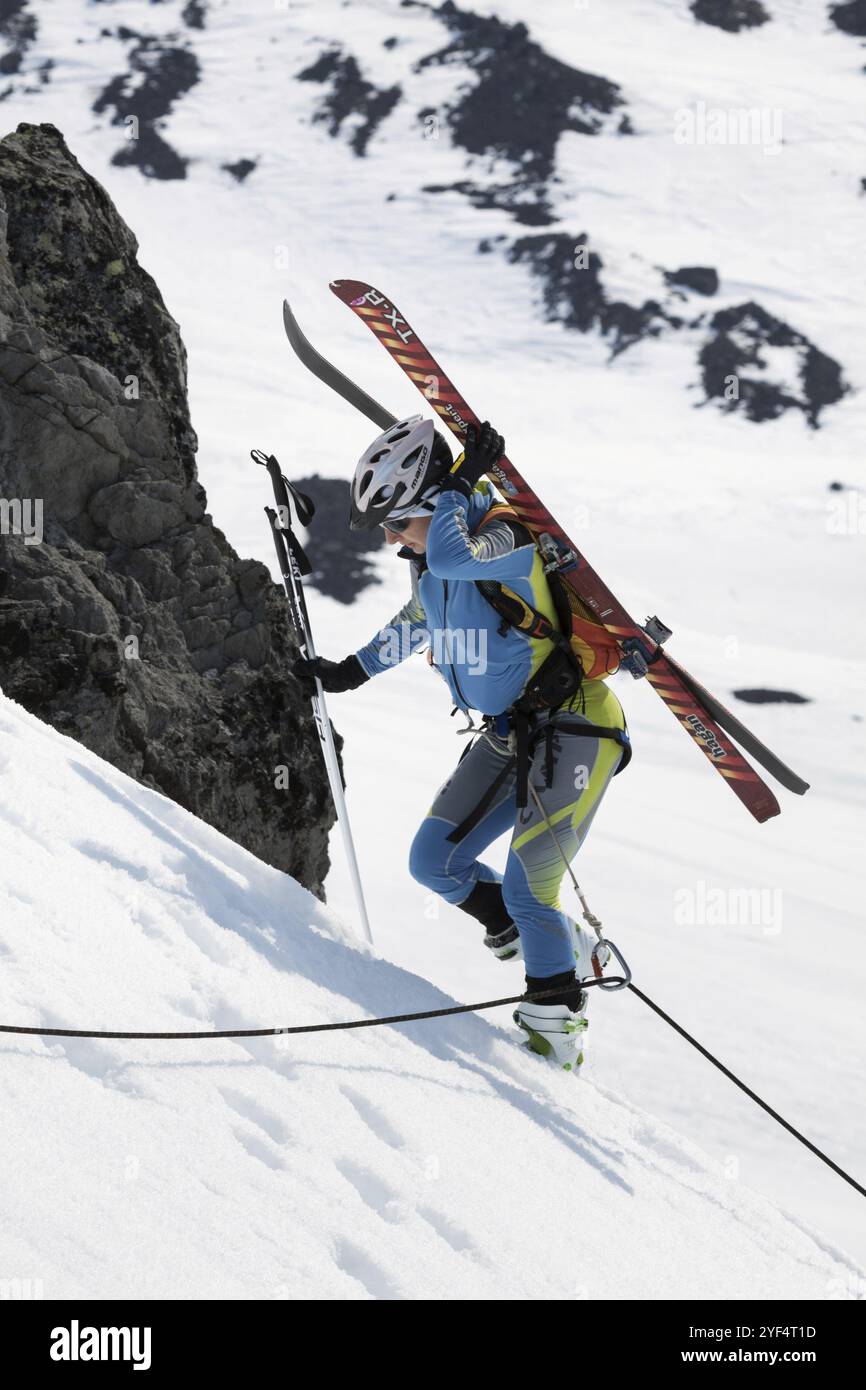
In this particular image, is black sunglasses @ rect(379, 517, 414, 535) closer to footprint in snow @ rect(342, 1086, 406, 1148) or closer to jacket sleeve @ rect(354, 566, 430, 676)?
jacket sleeve @ rect(354, 566, 430, 676)

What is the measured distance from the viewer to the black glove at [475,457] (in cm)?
631

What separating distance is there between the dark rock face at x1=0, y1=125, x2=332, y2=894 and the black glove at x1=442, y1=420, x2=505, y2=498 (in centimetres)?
289

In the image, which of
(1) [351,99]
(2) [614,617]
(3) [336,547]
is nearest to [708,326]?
(1) [351,99]

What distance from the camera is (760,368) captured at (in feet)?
222

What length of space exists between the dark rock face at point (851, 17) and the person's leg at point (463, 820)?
110 metres

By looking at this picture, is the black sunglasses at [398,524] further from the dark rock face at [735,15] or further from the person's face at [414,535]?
the dark rock face at [735,15]

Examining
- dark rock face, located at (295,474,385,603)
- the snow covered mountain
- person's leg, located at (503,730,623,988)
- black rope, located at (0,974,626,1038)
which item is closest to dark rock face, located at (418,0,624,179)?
the snow covered mountain

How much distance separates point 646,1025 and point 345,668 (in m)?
9.64

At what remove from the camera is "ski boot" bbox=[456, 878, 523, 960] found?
280 inches

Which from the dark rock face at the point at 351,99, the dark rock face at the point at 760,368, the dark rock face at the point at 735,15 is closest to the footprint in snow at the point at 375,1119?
the dark rock face at the point at 760,368
